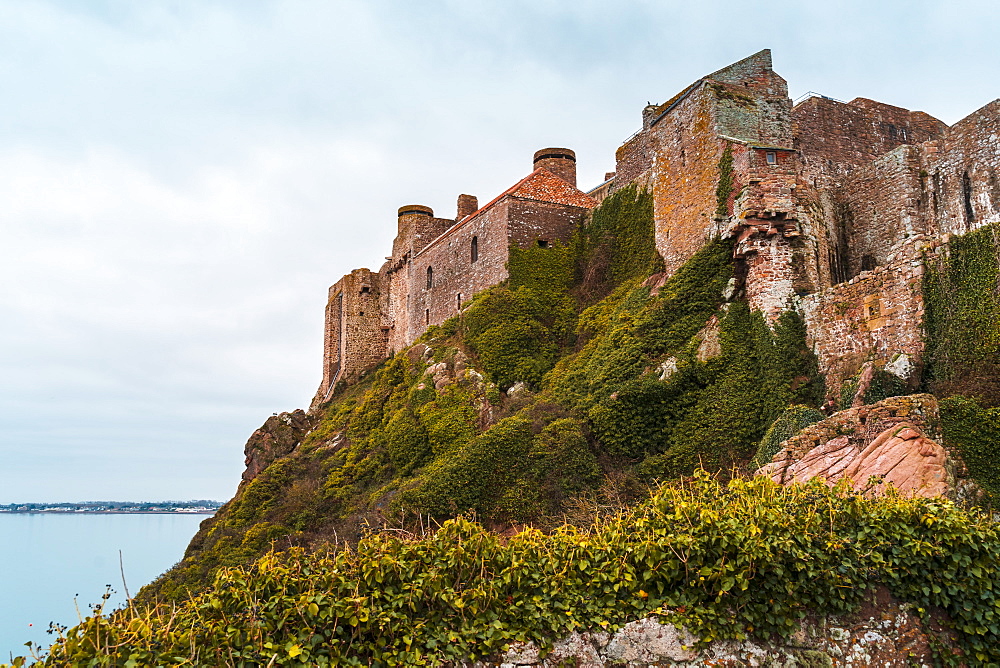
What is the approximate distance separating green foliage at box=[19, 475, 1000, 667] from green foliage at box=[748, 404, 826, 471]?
586 centimetres

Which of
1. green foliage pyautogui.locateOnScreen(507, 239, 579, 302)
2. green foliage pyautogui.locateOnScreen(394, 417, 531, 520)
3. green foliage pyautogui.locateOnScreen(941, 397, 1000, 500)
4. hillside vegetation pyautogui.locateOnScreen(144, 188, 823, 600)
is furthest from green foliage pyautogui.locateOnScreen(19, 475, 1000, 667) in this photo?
green foliage pyautogui.locateOnScreen(507, 239, 579, 302)

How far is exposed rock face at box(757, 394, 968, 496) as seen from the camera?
10727mm

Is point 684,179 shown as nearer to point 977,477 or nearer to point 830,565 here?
point 977,477

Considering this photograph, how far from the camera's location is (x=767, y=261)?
694 inches

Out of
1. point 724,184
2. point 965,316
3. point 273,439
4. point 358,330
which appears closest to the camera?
point 965,316

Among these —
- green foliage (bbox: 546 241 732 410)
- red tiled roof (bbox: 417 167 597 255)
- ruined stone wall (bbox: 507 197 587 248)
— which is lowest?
green foliage (bbox: 546 241 732 410)

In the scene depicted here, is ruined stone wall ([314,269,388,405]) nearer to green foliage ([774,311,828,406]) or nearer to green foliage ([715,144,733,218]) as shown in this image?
green foliage ([715,144,733,218])

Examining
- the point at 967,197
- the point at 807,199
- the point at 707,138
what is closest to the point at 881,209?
the point at 967,197

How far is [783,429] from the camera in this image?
14273 millimetres

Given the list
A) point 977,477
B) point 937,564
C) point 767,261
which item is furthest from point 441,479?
point 937,564

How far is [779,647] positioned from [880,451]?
5.35 metres

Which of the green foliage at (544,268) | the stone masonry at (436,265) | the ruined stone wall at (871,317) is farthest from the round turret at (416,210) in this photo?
the ruined stone wall at (871,317)

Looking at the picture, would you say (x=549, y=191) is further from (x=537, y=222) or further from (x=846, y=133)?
(x=846, y=133)

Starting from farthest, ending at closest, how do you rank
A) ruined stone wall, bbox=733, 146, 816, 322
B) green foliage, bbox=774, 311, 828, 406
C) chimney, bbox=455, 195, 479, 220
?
chimney, bbox=455, 195, 479, 220 → ruined stone wall, bbox=733, 146, 816, 322 → green foliage, bbox=774, 311, 828, 406
